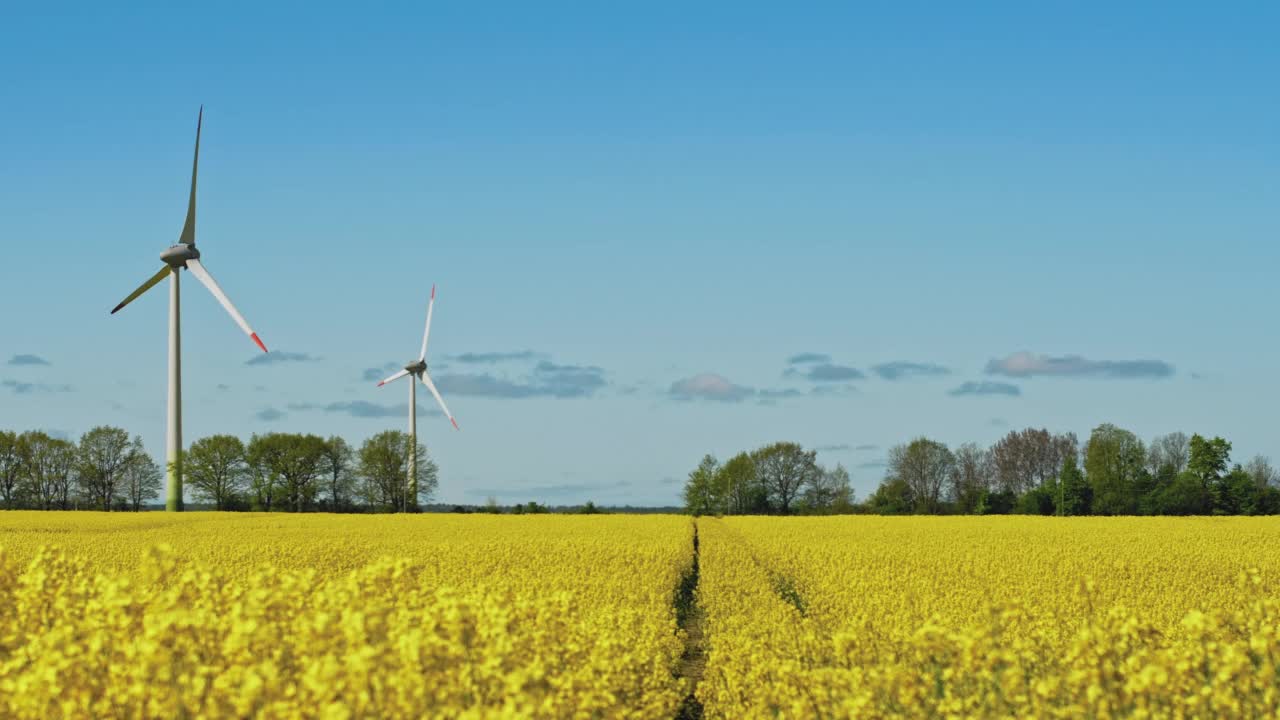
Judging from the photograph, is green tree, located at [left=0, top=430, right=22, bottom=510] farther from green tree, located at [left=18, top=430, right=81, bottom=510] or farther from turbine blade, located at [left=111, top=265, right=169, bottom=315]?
turbine blade, located at [left=111, top=265, right=169, bottom=315]

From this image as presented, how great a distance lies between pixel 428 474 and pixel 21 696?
362 ft

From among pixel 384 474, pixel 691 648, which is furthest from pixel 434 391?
pixel 691 648

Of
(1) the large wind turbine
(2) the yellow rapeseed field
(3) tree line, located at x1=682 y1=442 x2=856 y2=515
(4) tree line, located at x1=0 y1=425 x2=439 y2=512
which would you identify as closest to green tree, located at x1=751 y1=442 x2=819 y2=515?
(3) tree line, located at x1=682 y1=442 x2=856 y2=515

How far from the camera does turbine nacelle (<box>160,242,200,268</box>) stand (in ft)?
227

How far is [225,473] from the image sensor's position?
11062 centimetres

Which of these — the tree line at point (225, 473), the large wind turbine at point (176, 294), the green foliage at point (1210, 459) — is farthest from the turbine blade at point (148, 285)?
the green foliage at point (1210, 459)

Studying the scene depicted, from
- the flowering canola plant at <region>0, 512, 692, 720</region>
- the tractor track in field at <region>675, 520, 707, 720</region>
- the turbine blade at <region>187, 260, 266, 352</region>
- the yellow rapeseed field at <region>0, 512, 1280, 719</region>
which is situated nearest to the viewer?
the flowering canola plant at <region>0, 512, 692, 720</region>

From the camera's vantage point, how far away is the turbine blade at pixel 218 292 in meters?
59.5

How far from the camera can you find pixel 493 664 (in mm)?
7051

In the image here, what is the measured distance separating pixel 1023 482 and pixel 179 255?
104 meters

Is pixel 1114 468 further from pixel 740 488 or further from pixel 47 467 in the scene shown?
pixel 47 467

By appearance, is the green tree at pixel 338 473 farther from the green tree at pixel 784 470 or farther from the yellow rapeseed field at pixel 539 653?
the yellow rapeseed field at pixel 539 653

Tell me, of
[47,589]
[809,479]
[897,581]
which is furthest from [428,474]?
[47,589]

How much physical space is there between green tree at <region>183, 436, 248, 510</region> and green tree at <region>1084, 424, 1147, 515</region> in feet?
275
